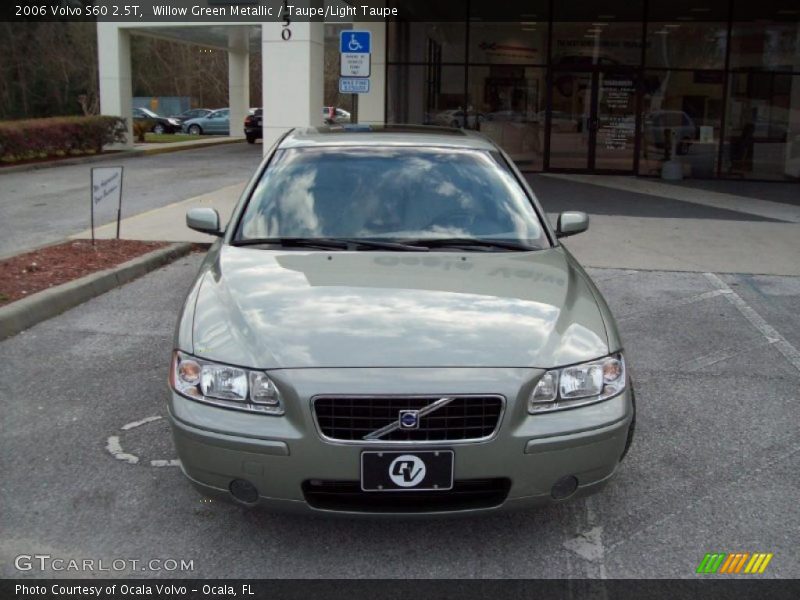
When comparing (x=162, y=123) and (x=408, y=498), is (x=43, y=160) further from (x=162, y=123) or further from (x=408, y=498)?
(x=408, y=498)

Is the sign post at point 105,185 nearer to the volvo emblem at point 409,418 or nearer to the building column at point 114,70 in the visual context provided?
the volvo emblem at point 409,418

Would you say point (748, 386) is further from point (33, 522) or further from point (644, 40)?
point (644, 40)

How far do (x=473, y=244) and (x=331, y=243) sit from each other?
0.73 meters

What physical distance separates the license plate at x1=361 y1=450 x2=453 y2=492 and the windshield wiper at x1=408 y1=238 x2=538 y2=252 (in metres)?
1.50

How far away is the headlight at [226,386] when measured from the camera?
3287mm

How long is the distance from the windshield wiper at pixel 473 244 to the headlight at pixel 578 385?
1.09 metres

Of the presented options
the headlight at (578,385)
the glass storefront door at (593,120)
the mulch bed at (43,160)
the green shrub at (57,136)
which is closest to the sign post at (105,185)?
the headlight at (578,385)

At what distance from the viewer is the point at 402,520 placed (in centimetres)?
331

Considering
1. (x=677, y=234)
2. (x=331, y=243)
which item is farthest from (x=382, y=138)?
(x=677, y=234)

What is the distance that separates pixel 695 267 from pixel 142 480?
7079mm

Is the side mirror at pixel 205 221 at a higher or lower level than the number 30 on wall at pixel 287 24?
lower

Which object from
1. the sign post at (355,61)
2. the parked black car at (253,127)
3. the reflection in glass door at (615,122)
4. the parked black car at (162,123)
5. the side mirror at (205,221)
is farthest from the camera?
the parked black car at (162,123)

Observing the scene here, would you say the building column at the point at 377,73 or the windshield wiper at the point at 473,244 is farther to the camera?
the building column at the point at 377,73

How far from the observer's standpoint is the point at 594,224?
40.3ft
